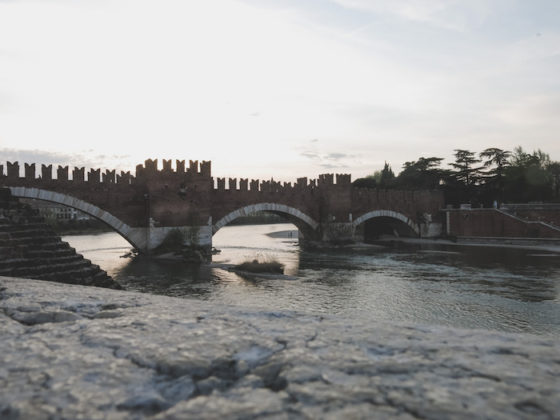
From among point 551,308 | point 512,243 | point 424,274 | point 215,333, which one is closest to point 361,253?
point 424,274

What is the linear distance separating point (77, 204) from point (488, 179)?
44.2 m

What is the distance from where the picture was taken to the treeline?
4553cm

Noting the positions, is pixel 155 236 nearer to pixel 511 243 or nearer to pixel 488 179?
pixel 511 243

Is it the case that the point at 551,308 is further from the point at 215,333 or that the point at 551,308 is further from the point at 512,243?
the point at 512,243

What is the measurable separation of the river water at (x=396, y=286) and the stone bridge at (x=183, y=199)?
2.33 metres

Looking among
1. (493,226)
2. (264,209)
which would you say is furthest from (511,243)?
(264,209)

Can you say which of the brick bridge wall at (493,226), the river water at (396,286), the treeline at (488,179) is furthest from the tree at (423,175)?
the river water at (396,286)

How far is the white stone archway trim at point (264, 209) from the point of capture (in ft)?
91.9

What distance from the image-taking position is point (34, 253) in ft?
28.2

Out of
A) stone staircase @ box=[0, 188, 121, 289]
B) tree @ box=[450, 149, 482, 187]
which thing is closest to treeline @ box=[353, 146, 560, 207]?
tree @ box=[450, 149, 482, 187]

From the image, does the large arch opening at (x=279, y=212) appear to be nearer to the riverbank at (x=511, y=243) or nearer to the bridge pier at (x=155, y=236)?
the bridge pier at (x=155, y=236)

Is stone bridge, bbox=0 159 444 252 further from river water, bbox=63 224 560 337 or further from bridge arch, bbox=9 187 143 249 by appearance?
river water, bbox=63 224 560 337

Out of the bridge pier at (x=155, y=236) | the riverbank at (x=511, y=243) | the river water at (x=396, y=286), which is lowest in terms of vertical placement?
the river water at (x=396, y=286)

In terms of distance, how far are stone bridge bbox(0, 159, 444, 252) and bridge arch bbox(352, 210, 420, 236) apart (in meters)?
0.17
